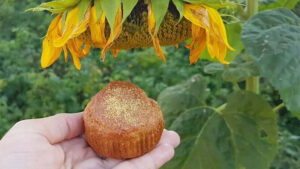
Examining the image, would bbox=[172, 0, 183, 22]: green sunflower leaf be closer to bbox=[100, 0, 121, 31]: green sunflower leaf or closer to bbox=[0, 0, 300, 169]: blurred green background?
bbox=[100, 0, 121, 31]: green sunflower leaf

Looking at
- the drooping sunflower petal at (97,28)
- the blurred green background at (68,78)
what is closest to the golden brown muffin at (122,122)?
the drooping sunflower petal at (97,28)

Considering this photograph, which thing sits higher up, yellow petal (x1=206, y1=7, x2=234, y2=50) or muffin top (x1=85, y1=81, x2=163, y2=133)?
yellow petal (x1=206, y1=7, x2=234, y2=50)

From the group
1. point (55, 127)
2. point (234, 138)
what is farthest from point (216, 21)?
point (234, 138)

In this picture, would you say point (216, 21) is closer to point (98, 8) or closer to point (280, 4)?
point (98, 8)

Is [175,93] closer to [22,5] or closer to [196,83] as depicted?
[196,83]

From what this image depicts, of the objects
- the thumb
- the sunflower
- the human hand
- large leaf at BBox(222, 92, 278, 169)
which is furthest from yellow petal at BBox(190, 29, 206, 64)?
large leaf at BBox(222, 92, 278, 169)

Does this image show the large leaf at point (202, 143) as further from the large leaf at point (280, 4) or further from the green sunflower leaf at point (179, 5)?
the green sunflower leaf at point (179, 5)
